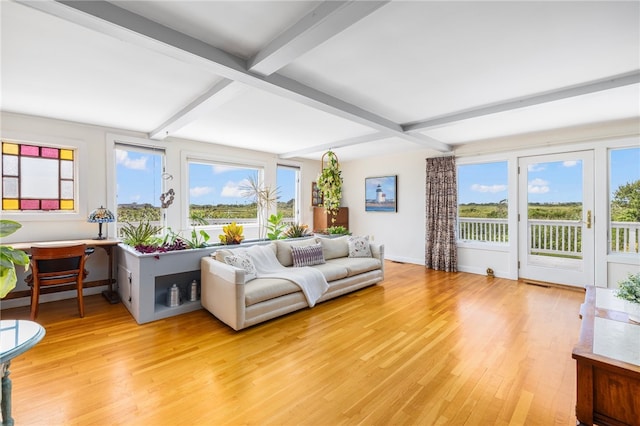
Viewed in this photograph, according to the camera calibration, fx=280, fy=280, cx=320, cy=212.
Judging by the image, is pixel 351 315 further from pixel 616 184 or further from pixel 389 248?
pixel 616 184

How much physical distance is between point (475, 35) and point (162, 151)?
4.68 m

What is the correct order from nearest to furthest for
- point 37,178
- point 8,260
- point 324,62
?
point 8,260 < point 324,62 < point 37,178

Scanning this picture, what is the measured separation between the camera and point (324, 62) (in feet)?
7.80

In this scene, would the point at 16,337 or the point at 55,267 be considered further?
the point at 55,267

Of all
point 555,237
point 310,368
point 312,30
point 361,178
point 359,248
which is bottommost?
point 310,368

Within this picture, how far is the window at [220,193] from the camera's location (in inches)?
206

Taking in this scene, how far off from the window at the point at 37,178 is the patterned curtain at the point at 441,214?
5.94 meters

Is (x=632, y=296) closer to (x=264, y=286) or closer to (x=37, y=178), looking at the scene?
(x=264, y=286)

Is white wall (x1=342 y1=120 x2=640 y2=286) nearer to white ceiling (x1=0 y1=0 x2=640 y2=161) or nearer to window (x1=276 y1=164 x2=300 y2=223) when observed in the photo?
white ceiling (x1=0 y1=0 x2=640 y2=161)

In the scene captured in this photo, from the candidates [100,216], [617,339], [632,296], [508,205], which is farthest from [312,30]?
[508,205]

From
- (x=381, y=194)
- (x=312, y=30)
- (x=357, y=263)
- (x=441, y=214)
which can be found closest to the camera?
(x=312, y=30)

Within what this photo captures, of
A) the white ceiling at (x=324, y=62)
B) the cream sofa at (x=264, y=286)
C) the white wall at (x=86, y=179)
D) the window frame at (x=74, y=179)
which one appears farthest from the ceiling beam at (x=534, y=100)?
the window frame at (x=74, y=179)

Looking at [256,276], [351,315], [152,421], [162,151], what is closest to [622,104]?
[351,315]

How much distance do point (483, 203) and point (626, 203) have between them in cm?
182
